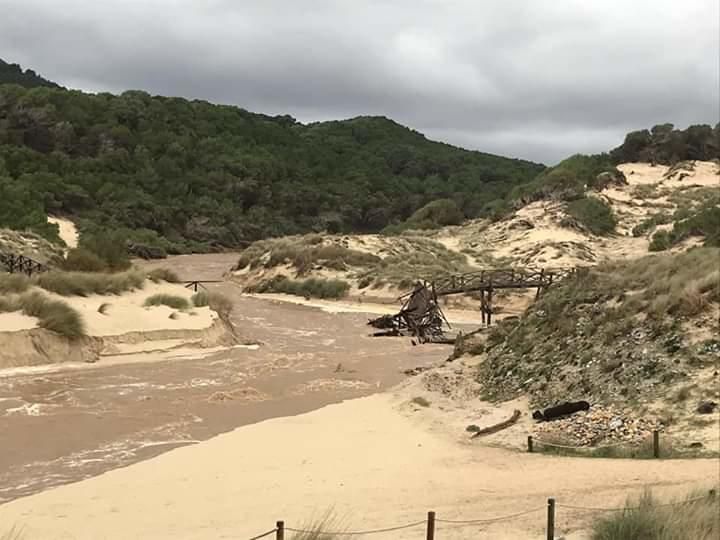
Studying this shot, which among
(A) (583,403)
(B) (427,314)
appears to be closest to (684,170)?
(B) (427,314)

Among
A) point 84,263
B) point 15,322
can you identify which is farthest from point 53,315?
point 84,263

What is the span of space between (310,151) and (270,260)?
2704 inches

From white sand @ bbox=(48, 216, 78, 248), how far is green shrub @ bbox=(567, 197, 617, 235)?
4496cm

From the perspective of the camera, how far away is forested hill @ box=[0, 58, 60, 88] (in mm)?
138750

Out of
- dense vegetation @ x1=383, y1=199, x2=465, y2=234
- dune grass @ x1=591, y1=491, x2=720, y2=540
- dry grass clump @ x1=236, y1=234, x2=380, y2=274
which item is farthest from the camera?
dense vegetation @ x1=383, y1=199, x2=465, y2=234

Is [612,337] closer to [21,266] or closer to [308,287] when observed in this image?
[21,266]

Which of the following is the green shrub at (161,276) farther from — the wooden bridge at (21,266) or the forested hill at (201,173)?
the forested hill at (201,173)

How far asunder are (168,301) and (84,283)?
3.20 metres

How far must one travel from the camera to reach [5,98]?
300 feet

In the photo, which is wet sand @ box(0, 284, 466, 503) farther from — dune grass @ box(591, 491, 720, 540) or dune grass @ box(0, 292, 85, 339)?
dune grass @ box(591, 491, 720, 540)

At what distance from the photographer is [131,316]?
90.6 feet

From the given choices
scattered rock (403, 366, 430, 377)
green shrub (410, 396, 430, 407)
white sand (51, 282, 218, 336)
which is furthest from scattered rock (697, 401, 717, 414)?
white sand (51, 282, 218, 336)

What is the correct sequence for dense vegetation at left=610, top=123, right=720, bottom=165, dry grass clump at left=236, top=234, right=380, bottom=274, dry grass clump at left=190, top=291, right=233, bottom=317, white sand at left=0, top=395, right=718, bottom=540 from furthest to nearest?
dense vegetation at left=610, top=123, right=720, bottom=165 → dry grass clump at left=236, top=234, right=380, bottom=274 → dry grass clump at left=190, top=291, right=233, bottom=317 → white sand at left=0, top=395, right=718, bottom=540

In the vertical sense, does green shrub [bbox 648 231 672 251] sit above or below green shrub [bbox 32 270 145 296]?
above
